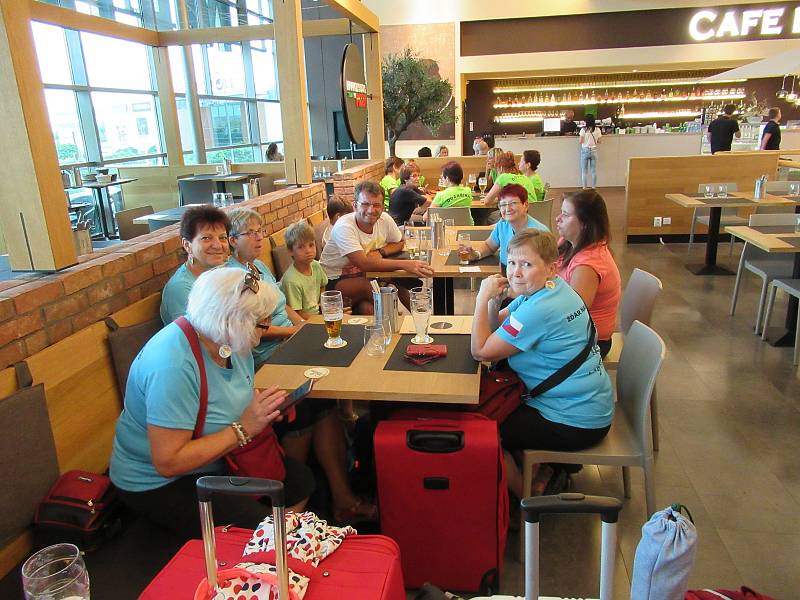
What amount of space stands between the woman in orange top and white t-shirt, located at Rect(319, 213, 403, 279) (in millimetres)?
1426

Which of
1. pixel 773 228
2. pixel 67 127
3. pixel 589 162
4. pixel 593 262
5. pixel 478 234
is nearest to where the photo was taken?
pixel 593 262

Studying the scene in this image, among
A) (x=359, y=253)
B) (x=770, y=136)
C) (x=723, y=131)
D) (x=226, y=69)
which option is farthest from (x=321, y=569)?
(x=226, y=69)

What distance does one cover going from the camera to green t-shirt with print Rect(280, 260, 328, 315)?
11.0ft

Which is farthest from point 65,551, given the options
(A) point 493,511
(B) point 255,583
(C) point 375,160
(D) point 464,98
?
(D) point 464,98

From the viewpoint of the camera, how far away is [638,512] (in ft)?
8.55

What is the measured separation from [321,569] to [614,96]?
595 inches

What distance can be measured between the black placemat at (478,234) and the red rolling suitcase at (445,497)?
2787 millimetres

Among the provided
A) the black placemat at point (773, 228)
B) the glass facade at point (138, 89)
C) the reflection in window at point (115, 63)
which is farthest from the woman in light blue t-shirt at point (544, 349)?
the reflection in window at point (115, 63)

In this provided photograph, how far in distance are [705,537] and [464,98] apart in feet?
42.9

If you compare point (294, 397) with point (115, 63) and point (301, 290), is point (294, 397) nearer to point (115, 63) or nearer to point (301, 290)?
point (301, 290)

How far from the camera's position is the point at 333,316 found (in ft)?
8.11

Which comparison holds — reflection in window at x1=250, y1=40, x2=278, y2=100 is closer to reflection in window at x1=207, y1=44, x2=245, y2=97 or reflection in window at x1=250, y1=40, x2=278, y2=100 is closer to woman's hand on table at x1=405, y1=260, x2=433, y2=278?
reflection in window at x1=207, y1=44, x2=245, y2=97

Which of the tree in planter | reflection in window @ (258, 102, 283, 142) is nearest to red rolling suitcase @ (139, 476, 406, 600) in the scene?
the tree in planter

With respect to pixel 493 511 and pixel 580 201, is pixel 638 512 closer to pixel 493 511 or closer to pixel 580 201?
pixel 493 511
